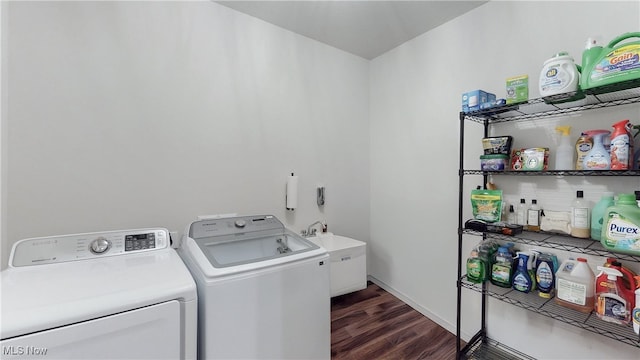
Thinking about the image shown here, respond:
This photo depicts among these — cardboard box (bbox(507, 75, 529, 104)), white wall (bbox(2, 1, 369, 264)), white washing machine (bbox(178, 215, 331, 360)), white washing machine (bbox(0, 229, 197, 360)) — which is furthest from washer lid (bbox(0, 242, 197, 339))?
cardboard box (bbox(507, 75, 529, 104))

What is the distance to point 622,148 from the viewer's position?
1185 mm

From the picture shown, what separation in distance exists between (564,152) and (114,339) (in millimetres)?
2250

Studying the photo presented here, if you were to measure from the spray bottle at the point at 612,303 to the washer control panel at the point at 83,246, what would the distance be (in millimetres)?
2246

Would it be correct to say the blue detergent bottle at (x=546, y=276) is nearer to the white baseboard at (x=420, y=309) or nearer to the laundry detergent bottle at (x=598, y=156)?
the laundry detergent bottle at (x=598, y=156)

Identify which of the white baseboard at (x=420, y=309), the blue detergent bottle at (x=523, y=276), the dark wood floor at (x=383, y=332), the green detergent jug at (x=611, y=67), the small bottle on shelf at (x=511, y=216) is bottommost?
the dark wood floor at (x=383, y=332)

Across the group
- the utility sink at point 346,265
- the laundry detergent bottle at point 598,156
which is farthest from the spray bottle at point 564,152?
the utility sink at point 346,265

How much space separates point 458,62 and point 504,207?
1.17 metres

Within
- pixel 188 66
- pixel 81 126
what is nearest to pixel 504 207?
pixel 188 66

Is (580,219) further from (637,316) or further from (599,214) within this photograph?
(637,316)

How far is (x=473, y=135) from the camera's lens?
1.98 m

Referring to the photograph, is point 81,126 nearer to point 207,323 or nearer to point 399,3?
point 207,323

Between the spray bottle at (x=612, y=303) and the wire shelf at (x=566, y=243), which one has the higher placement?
the wire shelf at (x=566, y=243)

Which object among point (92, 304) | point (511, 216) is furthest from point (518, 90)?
point (92, 304)

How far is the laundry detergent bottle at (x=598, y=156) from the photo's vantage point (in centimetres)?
125
